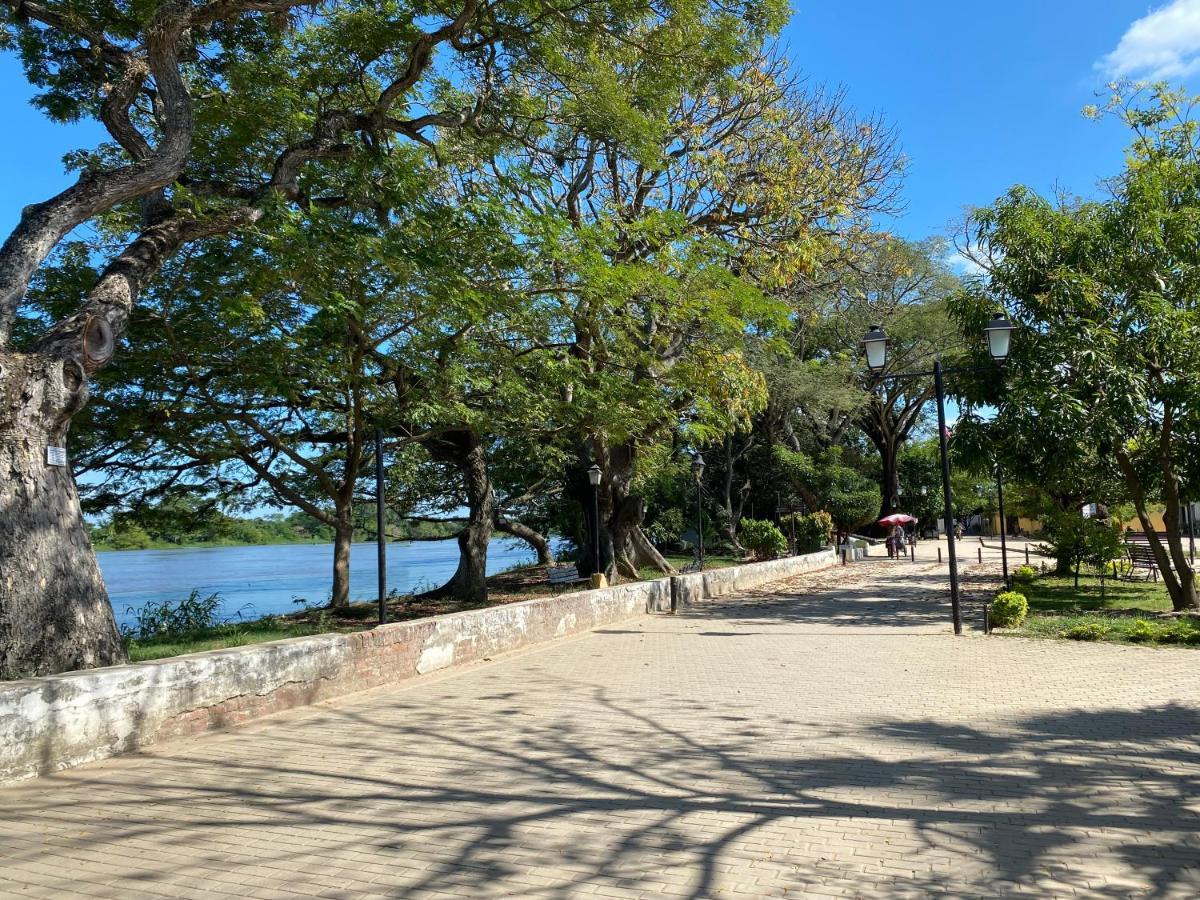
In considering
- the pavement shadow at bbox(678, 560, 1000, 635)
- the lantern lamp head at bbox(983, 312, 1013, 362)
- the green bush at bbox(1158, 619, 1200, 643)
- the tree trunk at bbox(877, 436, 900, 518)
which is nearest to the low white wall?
the pavement shadow at bbox(678, 560, 1000, 635)

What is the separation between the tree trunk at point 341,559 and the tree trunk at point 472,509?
3146 millimetres

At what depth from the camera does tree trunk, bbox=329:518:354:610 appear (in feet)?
53.9

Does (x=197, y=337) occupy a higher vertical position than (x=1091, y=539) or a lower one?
higher

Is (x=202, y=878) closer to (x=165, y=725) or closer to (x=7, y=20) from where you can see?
(x=165, y=725)

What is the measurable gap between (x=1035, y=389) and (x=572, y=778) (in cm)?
1206

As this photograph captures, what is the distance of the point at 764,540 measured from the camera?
→ 2889 cm

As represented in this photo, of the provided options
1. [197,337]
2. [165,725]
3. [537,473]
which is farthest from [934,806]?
[537,473]

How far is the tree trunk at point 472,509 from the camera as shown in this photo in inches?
797

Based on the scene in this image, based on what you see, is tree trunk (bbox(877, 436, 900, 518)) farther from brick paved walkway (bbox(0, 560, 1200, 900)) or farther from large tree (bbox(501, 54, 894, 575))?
brick paved walkway (bbox(0, 560, 1200, 900))

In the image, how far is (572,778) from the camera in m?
5.48

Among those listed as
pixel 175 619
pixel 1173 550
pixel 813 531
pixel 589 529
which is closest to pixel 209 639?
pixel 175 619

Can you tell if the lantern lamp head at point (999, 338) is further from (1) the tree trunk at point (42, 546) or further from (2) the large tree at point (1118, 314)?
(1) the tree trunk at point (42, 546)

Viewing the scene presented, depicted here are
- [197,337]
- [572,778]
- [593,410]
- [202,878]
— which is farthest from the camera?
[593,410]

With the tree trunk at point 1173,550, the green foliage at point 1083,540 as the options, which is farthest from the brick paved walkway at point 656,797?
the green foliage at point 1083,540
